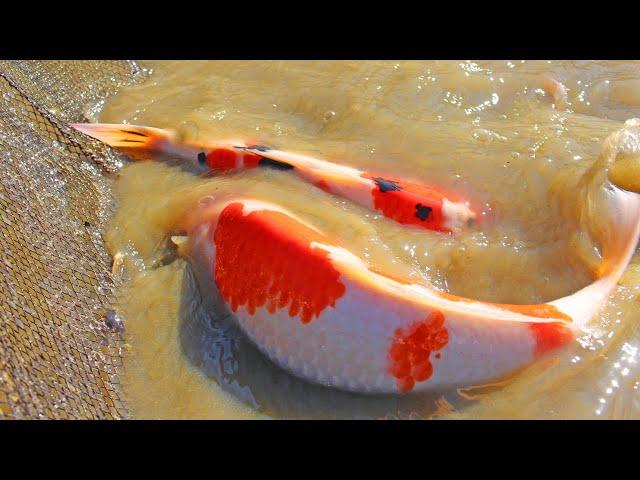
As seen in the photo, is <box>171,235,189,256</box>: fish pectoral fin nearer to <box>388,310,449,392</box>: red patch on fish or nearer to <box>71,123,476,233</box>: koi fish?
<box>71,123,476,233</box>: koi fish

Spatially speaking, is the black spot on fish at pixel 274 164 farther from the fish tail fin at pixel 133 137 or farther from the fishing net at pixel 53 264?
the fishing net at pixel 53 264

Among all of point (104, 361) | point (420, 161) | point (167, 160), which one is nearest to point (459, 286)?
point (420, 161)

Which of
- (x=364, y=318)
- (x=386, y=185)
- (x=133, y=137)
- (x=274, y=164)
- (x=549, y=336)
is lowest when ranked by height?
(x=549, y=336)

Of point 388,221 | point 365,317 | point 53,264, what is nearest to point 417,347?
point 365,317

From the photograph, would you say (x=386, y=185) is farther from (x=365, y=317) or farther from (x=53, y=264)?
(x=53, y=264)

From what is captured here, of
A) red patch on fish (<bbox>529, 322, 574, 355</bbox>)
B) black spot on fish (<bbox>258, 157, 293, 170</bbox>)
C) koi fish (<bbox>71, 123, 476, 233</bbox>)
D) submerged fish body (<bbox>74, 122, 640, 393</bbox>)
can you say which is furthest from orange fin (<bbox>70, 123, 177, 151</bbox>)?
red patch on fish (<bbox>529, 322, 574, 355</bbox>)

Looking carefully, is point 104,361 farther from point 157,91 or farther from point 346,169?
point 157,91

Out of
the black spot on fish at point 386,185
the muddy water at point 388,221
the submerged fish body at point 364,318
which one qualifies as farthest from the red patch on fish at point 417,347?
the black spot on fish at point 386,185
